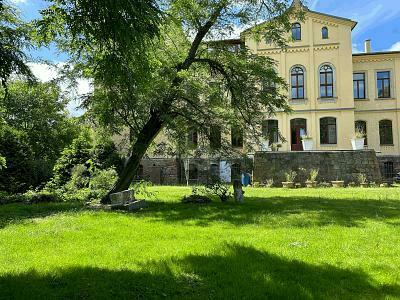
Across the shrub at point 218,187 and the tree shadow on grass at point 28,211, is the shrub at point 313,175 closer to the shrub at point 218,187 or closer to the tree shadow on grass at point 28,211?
the shrub at point 218,187

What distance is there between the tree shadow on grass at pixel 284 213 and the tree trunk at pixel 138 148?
50.6 inches

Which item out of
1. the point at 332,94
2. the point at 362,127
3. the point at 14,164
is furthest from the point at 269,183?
the point at 14,164

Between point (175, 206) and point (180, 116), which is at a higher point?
point (180, 116)

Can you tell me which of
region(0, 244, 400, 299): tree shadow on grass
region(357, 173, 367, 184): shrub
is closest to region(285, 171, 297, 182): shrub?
region(357, 173, 367, 184): shrub

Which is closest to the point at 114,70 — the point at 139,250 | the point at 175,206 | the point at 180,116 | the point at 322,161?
the point at 139,250

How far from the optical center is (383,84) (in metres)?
35.9

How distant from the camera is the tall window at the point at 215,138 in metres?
15.6

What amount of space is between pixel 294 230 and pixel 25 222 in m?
6.42

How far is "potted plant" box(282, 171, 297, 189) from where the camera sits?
82.6ft

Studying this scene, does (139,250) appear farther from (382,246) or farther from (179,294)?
Answer: (382,246)

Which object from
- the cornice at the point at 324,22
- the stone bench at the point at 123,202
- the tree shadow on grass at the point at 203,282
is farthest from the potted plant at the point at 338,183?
the tree shadow on grass at the point at 203,282

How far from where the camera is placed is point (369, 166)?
27.4m

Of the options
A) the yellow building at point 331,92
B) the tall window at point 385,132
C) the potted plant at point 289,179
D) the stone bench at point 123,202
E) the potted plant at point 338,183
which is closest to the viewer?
the stone bench at point 123,202

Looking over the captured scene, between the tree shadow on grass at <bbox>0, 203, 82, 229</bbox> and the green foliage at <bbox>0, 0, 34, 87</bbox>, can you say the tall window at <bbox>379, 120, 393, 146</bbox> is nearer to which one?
the tree shadow on grass at <bbox>0, 203, 82, 229</bbox>
